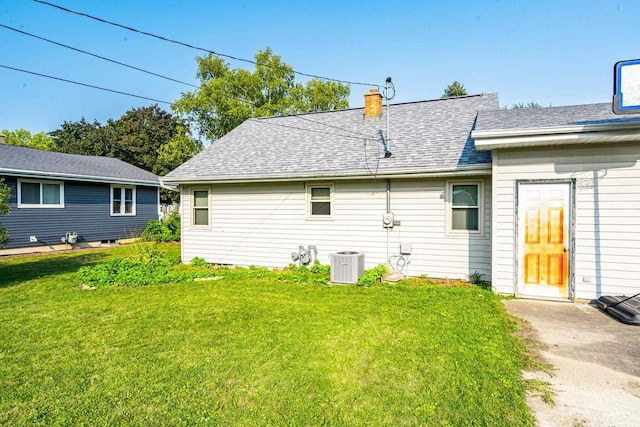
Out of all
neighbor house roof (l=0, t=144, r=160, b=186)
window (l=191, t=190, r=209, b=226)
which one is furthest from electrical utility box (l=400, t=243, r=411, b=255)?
neighbor house roof (l=0, t=144, r=160, b=186)

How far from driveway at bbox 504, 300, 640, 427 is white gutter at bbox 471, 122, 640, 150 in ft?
9.35

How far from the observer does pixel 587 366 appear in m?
→ 4.04

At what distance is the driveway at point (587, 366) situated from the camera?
10.2 ft

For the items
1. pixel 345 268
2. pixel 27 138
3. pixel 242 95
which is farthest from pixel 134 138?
pixel 345 268

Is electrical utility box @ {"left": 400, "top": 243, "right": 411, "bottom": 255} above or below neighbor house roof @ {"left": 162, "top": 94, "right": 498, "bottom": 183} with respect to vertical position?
below

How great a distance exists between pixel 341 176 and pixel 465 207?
3061mm

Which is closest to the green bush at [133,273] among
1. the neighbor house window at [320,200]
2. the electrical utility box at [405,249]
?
the neighbor house window at [320,200]

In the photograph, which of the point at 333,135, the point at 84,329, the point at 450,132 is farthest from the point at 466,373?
the point at 333,135

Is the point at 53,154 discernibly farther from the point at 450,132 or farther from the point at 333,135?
the point at 450,132

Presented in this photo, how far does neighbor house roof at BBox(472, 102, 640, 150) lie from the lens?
612cm

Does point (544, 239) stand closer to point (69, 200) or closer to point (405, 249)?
point (405, 249)

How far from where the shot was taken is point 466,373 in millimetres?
3832

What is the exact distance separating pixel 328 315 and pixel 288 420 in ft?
9.83

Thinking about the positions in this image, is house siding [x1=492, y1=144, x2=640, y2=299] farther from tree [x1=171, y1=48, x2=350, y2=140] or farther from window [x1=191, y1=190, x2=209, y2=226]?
tree [x1=171, y1=48, x2=350, y2=140]
